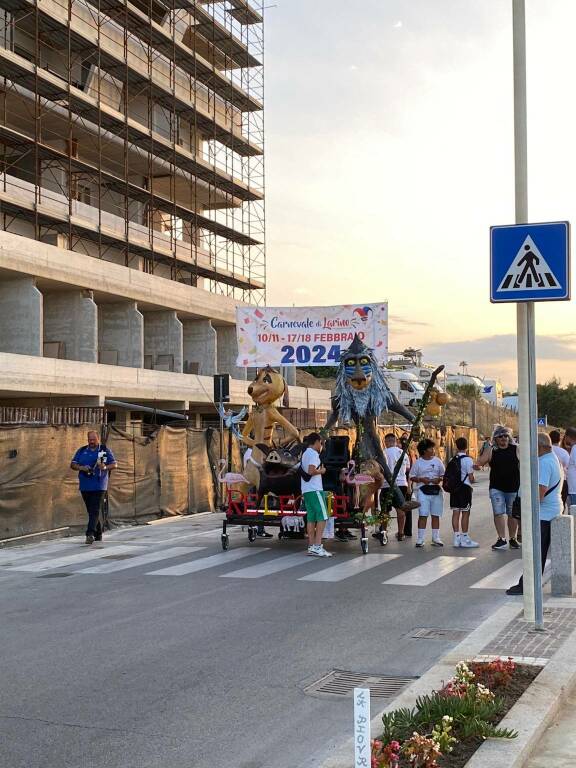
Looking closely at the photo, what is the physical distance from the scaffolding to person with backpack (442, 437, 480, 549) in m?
24.4

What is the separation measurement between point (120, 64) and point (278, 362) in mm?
28110

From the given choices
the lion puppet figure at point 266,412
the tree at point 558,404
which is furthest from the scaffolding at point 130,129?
the tree at point 558,404

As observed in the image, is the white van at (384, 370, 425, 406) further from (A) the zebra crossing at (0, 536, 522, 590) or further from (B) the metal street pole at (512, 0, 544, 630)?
(B) the metal street pole at (512, 0, 544, 630)

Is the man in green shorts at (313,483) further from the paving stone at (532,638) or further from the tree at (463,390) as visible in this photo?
the tree at (463,390)

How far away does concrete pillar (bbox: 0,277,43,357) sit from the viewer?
115ft

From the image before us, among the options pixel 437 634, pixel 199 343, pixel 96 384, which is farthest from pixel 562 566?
pixel 199 343

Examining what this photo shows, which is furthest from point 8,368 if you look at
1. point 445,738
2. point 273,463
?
point 445,738

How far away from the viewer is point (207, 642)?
8.41 meters

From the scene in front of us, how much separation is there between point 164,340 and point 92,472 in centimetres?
3090

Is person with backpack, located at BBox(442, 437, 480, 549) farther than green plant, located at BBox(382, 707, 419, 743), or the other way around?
person with backpack, located at BBox(442, 437, 480, 549)

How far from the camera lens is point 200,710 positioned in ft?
20.9

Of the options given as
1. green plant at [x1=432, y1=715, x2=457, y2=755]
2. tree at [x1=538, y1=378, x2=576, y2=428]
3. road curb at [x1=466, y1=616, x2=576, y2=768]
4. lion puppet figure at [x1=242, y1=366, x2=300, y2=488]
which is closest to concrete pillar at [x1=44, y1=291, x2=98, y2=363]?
lion puppet figure at [x1=242, y1=366, x2=300, y2=488]

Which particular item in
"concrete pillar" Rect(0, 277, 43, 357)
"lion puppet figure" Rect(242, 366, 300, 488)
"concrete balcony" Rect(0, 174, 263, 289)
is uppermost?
"concrete balcony" Rect(0, 174, 263, 289)

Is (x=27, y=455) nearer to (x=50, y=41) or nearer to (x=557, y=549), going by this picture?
(x=557, y=549)
